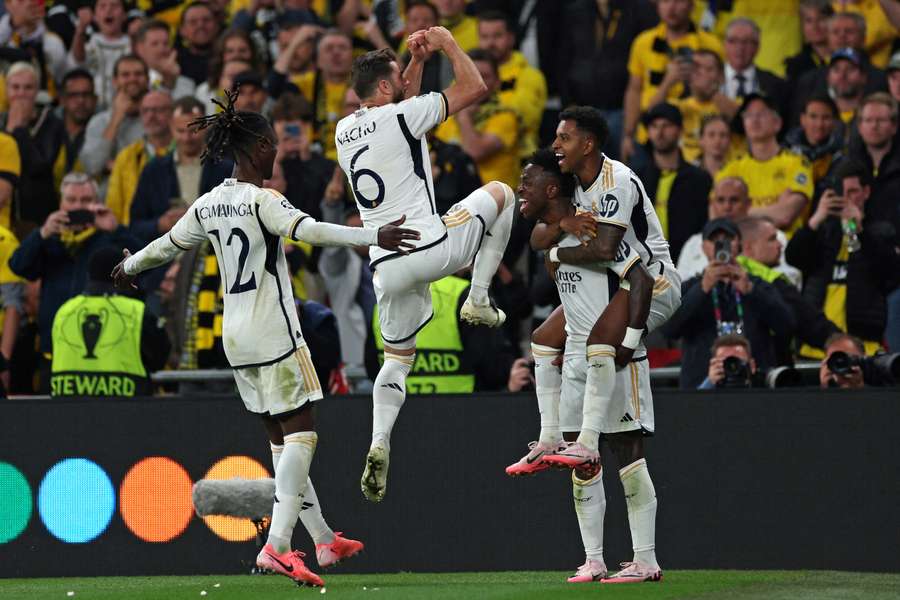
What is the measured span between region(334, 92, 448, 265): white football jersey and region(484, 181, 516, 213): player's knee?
0.46m

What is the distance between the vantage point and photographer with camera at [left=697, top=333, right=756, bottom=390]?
37.3ft

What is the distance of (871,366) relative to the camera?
37.0 ft

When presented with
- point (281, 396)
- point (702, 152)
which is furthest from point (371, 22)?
point (281, 396)

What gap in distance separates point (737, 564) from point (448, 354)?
2542mm

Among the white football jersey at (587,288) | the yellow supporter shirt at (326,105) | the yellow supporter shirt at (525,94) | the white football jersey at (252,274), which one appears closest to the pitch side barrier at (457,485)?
the white football jersey at (587,288)

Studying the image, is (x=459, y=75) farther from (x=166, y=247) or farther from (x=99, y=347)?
(x=99, y=347)

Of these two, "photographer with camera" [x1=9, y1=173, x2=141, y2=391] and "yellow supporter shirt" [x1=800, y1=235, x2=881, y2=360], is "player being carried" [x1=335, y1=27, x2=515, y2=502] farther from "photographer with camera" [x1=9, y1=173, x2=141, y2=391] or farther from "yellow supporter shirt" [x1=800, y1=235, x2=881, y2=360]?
"photographer with camera" [x1=9, y1=173, x2=141, y2=391]

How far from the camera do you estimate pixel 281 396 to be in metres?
9.65

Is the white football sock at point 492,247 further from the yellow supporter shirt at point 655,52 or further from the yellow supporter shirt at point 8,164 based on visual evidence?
the yellow supporter shirt at point 8,164

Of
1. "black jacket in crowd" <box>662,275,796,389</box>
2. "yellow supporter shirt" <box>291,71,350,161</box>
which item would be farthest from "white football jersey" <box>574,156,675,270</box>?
"yellow supporter shirt" <box>291,71,350,161</box>

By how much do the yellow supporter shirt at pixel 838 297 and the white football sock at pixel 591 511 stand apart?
3.69m

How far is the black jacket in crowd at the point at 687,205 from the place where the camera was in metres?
14.5

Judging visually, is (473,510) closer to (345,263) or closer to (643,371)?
(643,371)

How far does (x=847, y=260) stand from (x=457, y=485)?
3.83 meters
